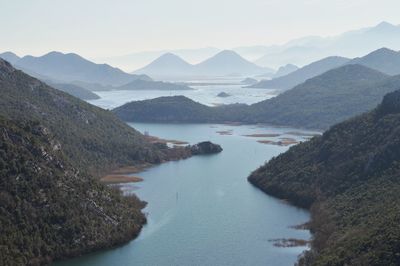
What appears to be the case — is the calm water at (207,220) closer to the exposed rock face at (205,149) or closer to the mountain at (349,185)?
the mountain at (349,185)

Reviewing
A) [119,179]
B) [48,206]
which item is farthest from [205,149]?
[48,206]

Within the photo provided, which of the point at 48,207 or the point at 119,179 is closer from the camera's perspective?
the point at 48,207

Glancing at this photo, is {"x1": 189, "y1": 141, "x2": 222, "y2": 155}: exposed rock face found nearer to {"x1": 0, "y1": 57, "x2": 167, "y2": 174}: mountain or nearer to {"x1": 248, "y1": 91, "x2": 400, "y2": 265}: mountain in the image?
{"x1": 0, "y1": 57, "x2": 167, "y2": 174}: mountain

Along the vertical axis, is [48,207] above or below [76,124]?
below

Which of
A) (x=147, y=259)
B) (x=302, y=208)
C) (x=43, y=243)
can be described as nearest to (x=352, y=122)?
(x=302, y=208)

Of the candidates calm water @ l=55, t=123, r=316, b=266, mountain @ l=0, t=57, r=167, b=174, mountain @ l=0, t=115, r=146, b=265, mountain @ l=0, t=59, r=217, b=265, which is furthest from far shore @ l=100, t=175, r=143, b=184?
mountain @ l=0, t=115, r=146, b=265

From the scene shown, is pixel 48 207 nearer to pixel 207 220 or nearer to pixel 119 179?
pixel 207 220
